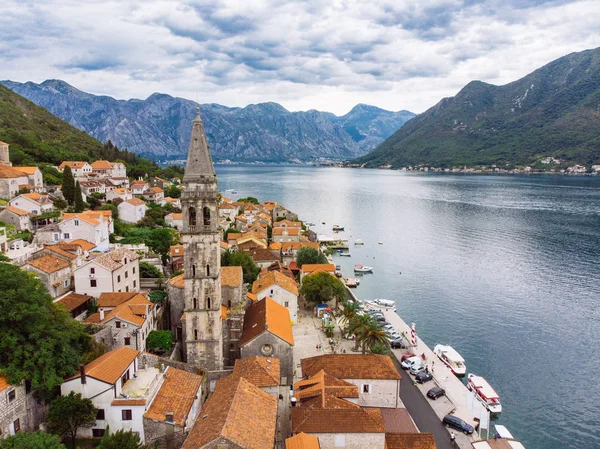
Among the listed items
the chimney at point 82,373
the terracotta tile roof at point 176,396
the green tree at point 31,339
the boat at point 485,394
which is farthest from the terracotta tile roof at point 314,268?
the chimney at point 82,373

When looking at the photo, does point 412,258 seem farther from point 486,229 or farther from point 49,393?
point 49,393

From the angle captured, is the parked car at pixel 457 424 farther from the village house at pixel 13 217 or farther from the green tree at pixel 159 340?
the village house at pixel 13 217

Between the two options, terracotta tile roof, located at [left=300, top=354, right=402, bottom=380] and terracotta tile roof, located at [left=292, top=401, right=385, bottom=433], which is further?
terracotta tile roof, located at [left=300, top=354, right=402, bottom=380]

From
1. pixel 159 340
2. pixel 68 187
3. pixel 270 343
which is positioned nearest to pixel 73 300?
pixel 159 340

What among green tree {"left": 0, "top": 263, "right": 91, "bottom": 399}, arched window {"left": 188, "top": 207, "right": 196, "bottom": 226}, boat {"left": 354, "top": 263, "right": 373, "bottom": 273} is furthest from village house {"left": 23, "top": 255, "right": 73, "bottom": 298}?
boat {"left": 354, "top": 263, "right": 373, "bottom": 273}

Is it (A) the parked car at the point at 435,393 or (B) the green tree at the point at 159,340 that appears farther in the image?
(A) the parked car at the point at 435,393

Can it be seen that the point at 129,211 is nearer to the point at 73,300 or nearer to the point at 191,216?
the point at 73,300

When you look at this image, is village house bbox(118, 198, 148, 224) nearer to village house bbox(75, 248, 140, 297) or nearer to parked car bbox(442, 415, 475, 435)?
village house bbox(75, 248, 140, 297)

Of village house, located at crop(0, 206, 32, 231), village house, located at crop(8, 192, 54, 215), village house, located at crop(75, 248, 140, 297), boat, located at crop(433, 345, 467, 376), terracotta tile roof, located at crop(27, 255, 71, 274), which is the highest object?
village house, located at crop(8, 192, 54, 215)
